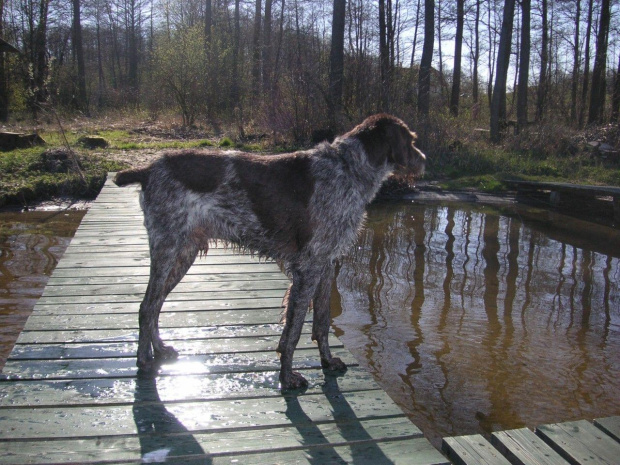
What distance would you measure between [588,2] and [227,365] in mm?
26181

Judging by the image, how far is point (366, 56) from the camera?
16297 millimetres

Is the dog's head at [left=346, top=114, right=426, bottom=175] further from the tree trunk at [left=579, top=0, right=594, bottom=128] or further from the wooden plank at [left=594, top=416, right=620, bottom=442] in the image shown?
the tree trunk at [left=579, top=0, right=594, bottom=128]

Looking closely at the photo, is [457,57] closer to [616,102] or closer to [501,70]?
[501,70]

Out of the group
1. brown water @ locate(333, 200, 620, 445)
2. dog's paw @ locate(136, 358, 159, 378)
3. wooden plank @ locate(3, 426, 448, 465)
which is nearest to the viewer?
wooden plank @ locate(3, 426, 448, 465)

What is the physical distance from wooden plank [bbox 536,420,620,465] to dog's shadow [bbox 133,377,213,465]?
1797 mm

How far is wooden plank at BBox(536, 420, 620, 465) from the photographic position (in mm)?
2795

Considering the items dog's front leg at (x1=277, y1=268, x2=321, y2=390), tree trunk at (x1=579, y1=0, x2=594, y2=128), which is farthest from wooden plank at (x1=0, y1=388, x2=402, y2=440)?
tree trunk at (x1=579, y1=0, x2=594, y2=128)

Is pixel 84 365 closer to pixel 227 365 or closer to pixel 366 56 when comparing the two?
pixel 227 365

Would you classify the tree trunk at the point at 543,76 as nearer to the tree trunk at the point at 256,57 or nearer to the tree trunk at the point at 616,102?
the tree trunk at the point at 616,102

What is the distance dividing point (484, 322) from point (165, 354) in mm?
3834

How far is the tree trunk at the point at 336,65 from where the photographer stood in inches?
622

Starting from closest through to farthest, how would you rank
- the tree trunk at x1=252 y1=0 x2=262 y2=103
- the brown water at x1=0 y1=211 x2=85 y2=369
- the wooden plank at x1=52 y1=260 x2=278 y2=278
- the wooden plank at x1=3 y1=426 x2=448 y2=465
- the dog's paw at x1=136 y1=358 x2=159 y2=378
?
the wooden plank at x1=3 y1=426 x2=448 y2=465 < the dog's paw at x1=136 y1=358 x2=159 y2=378 < the wooden plank at x1=52 y1=260 x2=278 y2=278 < the brown water at x1=0 y1=211 x2=85 y2=369 < the tree trunk at x1=252 y1=0 x2=262 y2=103

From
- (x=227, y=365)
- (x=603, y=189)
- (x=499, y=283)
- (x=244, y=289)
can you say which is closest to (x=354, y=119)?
(x=603, y=189)

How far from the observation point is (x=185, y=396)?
10.2ft
